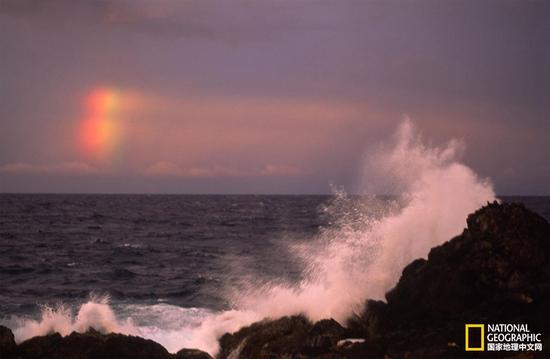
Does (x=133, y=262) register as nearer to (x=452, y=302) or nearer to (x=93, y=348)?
(x=93, y=348)

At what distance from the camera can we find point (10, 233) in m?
52.4

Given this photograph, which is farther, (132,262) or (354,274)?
(132,262)

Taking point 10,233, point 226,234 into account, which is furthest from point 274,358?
point 10,233

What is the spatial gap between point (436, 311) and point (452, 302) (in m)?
0.41

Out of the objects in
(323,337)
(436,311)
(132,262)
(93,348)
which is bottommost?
(93,348)

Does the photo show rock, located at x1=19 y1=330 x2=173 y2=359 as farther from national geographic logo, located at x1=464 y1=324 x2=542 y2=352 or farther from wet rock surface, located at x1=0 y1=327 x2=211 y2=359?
national geographic logo, located at x1=464 y1=324 x2=542 y2=352

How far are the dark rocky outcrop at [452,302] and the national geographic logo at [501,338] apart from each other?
0.18m

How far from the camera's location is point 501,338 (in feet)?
34.6

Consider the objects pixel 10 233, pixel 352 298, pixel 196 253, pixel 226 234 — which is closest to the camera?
pixel 352 298

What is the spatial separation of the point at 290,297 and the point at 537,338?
24.2 feet

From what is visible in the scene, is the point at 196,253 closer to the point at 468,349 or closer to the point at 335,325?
the point at 335,325

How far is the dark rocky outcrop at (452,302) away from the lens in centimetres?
1129

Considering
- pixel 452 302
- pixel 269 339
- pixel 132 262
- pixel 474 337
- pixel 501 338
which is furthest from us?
pixel 132 262

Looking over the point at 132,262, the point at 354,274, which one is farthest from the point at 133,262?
the point at 354,274
